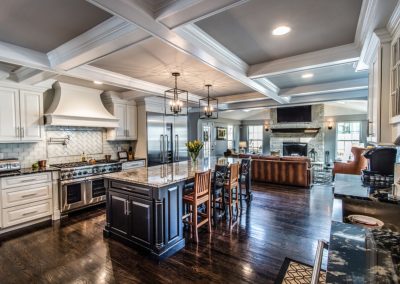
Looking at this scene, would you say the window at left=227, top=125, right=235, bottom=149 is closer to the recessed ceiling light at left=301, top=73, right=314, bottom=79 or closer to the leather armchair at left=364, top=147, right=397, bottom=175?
the recessed ceiling light at left=301, top=73, right=314, bottom=79

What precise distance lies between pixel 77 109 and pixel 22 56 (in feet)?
6.26

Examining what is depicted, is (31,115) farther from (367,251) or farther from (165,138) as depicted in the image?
(367,251)

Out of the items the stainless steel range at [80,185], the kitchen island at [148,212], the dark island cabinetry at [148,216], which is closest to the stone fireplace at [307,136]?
the stainless steel range at [80,185]

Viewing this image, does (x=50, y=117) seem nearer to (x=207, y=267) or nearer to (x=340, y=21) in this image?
(x=207, y=267)

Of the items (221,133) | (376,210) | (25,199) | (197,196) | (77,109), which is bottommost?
(25,199)

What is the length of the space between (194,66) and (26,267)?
3505mm

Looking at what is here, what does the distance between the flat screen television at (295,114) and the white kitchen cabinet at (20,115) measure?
30.9 ft

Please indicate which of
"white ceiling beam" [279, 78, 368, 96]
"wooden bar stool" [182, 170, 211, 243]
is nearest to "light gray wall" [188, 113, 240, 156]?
"white ceiling beam" [279, 78, 368, 96]

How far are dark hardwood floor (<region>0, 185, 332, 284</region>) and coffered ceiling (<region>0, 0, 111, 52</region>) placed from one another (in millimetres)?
2725

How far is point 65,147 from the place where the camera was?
4.91 metres

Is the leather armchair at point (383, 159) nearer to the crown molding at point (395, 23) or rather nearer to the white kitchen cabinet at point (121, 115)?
the crown molding at point (395, 23)

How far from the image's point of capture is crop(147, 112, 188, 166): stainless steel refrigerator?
5938 mm

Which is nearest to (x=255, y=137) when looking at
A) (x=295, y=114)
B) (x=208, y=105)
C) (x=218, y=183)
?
(x=295, y=114)

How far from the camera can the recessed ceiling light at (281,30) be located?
2.42 meters
